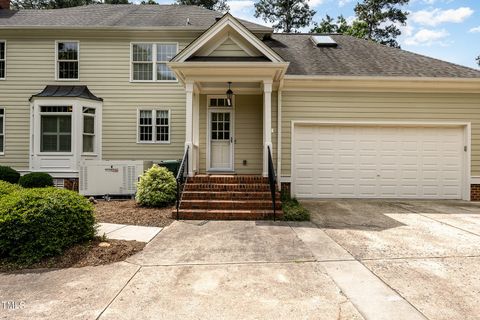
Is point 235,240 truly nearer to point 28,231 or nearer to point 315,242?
point 315,242

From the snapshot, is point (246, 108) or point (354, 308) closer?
point (354, 308)

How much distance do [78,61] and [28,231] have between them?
9045mm

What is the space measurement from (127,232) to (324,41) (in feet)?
34.4

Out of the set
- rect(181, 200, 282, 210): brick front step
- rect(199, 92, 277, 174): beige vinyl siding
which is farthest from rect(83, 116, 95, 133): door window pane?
rect(181, 200, 282, 210): brick front step

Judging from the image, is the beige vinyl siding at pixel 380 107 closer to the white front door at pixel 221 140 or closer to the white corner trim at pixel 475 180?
the white corner trim at pixel 475 180

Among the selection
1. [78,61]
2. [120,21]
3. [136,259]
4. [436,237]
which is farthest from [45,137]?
[436,237]

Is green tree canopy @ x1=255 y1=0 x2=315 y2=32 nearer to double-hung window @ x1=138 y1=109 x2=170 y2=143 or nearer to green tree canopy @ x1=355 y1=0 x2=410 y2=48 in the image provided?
green tree canopy @ x1=355 y1=0 x2=410 y2=48

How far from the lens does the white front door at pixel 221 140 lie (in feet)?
32.1

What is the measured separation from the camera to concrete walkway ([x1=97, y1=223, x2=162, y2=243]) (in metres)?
5.07

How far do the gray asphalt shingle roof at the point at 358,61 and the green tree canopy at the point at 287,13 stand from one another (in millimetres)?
17246

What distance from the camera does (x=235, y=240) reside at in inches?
197

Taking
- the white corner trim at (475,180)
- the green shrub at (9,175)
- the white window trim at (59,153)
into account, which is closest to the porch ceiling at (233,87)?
the white window trim at (59,153)

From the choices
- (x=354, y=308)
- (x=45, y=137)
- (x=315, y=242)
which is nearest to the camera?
(x=354, y=308)

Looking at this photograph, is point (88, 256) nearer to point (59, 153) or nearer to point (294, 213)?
point (294, 213)
